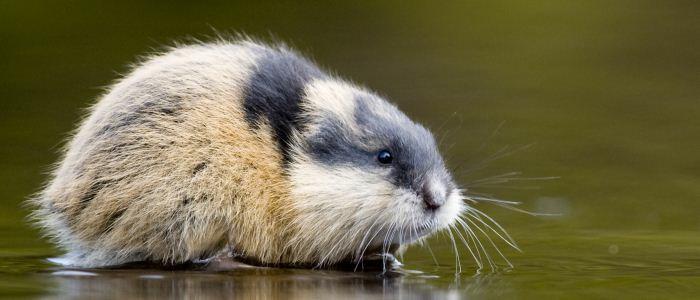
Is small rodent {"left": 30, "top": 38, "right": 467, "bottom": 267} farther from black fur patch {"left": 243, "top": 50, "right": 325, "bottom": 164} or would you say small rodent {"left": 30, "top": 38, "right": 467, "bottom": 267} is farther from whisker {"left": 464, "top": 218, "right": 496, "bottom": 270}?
whisker {"left": 464, "top": 218, "right": 496, "bottom": 270}

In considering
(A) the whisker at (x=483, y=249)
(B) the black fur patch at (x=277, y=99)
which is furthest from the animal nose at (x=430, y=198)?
(B) the black fur patch at (x=277, y=99)

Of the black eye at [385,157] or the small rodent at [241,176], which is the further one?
the black eye at [385,157]

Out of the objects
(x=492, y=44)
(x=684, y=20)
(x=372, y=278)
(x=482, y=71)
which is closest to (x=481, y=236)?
(x=372, y=278)

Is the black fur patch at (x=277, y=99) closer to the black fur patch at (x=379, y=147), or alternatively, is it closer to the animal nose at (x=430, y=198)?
the black fur patch at (x=379, y=147)

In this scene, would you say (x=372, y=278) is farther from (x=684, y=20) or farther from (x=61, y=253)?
(x=684, y=20)

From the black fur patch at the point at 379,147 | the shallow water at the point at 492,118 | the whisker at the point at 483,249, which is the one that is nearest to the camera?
the shallow water at the point at 492,118

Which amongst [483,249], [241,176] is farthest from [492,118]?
[241,176]

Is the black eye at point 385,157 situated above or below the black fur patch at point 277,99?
below

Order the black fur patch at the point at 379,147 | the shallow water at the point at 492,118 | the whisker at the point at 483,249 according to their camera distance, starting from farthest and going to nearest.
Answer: the whisker at the point at 483,249 → the black fur patch at the point at 379,147 → the shallow water at the point at 492,118
